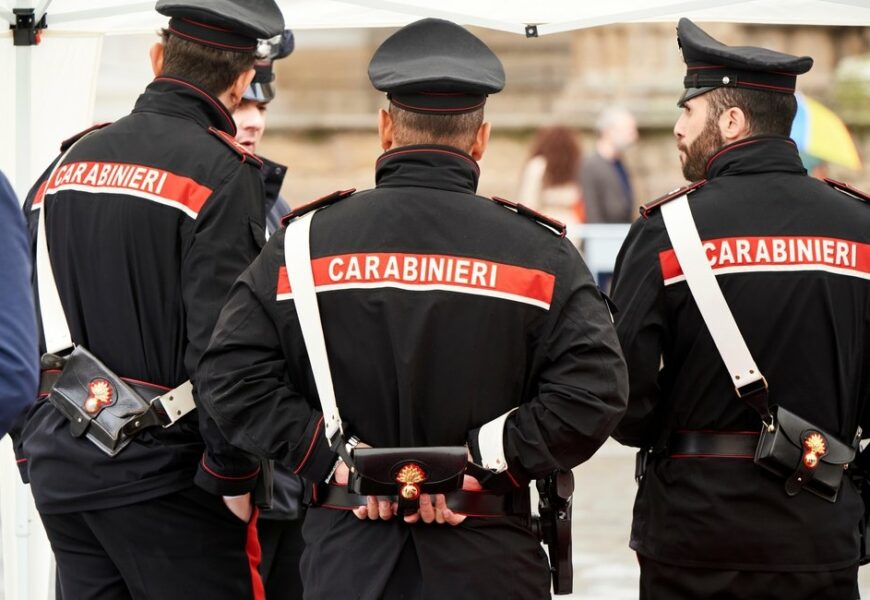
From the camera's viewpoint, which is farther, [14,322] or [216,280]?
[216,280]

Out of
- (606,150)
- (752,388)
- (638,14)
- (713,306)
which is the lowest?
(606,150)

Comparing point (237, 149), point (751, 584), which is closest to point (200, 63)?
point (237, 149)

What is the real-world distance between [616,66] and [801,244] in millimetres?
15269

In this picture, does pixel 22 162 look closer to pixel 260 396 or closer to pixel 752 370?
pixel 260 396

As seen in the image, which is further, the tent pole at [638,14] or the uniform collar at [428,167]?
the tent pole at [638,14]

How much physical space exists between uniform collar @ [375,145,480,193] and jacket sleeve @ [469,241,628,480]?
289mm

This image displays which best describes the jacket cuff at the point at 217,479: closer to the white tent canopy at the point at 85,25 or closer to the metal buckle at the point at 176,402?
the metal buckle at the point at 176,402

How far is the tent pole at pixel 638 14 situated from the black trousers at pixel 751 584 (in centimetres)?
192

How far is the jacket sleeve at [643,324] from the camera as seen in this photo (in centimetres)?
386

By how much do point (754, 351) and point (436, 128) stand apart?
98cm

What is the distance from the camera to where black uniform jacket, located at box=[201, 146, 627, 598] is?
10.9 feet

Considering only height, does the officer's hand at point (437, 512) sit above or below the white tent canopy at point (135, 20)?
below

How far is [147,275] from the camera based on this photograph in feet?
12.5

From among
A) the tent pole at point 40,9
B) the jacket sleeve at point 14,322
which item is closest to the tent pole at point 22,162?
the tent pole at point 40,9
